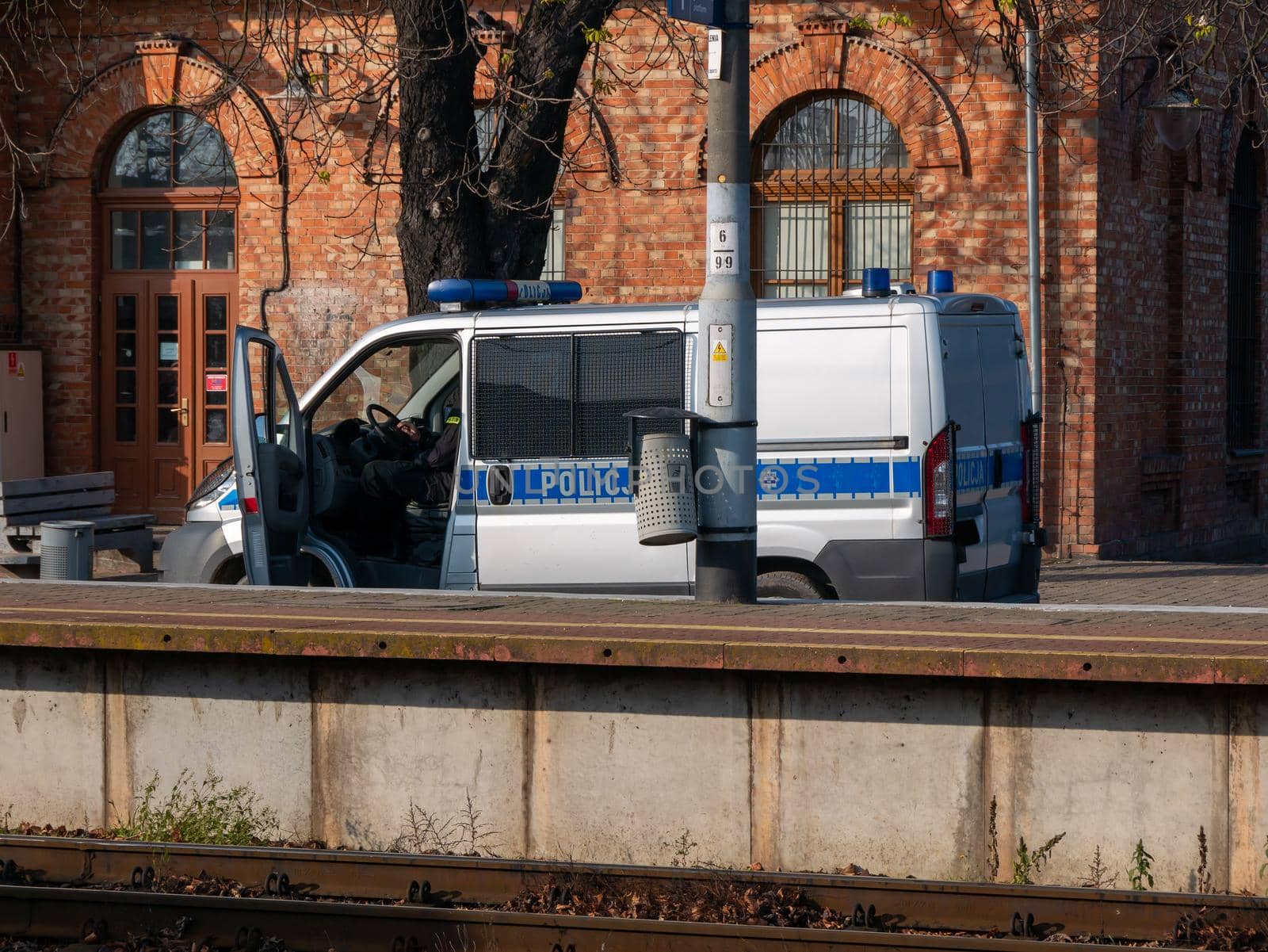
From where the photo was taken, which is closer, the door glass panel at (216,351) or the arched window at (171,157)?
the arched window at (171,157)

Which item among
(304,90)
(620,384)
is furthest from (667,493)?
(304,90)

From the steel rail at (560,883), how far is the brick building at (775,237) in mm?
10380

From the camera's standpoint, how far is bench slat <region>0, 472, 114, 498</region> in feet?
46.1

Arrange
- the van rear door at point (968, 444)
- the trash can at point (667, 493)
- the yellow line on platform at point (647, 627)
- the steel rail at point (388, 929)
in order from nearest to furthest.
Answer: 1. the steel rail at point (388, 929)
2. the yellow line on platform at point (647, 627)
3. the trash can at point (667, 493)
4. the van rear door at point (968, 444)

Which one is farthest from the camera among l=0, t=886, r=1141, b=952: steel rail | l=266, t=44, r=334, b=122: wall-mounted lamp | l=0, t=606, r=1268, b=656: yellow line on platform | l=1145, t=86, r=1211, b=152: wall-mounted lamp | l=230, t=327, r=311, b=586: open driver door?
l=1145, t=86, r=1211, b=152: wall-mounted lamp

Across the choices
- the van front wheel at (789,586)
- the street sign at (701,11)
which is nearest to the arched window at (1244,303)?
the van front wheel at (789,586)

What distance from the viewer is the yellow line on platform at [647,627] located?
6875 millimetres

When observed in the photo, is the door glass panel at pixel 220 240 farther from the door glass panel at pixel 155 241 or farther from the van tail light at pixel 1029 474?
the van tail light at pixel 1029 474

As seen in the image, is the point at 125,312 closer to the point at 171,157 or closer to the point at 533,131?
the point at 171,157

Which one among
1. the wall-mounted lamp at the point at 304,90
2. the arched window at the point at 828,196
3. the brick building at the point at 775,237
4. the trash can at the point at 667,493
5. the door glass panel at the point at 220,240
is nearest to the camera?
the trash can at the point at 667,493

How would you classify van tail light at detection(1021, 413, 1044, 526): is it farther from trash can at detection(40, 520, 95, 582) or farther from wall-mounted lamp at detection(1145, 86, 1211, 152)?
wall-mounted lamp at detection(1145, 86, 1211, 152)

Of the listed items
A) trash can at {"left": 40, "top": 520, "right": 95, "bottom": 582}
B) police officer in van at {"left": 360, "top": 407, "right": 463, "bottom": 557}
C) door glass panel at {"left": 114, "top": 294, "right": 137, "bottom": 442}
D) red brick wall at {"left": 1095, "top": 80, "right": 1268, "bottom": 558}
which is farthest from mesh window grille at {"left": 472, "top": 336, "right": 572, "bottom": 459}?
door glass panel at {"left": 114, "top": 294, "right": 137, "bottom": 442}

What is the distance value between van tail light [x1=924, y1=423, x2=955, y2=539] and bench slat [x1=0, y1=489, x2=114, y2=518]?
7.88 m

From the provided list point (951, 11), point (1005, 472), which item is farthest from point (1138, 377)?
point (1005, 472)
